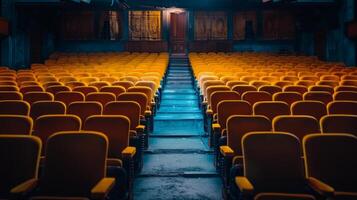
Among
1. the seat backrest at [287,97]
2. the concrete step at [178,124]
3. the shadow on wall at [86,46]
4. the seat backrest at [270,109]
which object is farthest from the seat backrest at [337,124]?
the shadow on wall at [86,46]

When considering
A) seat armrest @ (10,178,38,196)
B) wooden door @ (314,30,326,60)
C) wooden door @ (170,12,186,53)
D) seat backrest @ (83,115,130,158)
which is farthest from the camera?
wooden door @ (170,12,186,53)

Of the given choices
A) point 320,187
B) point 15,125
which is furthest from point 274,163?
point 15,125

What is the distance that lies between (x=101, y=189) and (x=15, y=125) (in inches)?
54.2

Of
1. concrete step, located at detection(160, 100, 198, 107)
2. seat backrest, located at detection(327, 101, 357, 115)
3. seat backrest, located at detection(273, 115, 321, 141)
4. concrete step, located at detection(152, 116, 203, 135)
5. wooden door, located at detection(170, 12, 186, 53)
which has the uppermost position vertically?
wooden door, located at detection(170, 12, 186, 53)

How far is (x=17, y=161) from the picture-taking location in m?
2.75

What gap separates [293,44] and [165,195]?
52.3 feet

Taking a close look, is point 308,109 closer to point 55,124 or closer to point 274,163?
point 274,163

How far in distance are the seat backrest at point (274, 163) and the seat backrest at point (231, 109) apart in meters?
1.62

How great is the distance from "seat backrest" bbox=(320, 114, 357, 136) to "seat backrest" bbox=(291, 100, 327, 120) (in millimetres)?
757

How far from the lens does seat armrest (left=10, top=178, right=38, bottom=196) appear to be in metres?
2.44

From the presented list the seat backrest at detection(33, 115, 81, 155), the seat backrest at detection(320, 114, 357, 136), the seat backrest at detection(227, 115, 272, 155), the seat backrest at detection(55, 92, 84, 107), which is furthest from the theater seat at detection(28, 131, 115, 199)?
Result: the seat backrest at detection(55, 92, 84, 107)

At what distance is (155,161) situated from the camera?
4570 millimetres

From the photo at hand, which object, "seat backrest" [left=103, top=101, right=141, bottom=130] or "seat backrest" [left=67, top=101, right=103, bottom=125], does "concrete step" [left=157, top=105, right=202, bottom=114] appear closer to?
"seat backrest" [left=103, top=101, right=141, bottom=130]

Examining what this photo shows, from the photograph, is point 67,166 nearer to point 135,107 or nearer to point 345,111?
point 135,107
